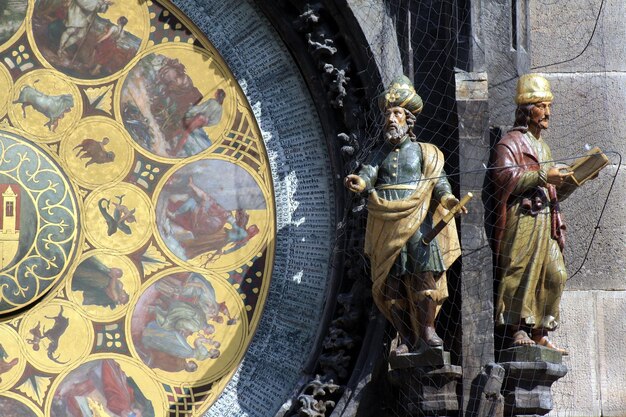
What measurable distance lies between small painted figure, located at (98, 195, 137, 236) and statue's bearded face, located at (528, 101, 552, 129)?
1786mm

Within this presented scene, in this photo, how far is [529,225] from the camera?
8.93m

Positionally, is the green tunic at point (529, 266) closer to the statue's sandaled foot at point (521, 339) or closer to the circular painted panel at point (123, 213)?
the statue's sandaled foot at point (521, 339)

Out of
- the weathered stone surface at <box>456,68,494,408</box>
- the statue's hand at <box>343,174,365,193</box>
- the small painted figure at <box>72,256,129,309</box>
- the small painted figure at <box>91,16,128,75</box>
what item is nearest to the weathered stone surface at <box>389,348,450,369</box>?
the weathered stone surface at <box>456,68,494,408</box>

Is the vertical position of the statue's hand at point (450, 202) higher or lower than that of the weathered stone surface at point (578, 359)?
higher

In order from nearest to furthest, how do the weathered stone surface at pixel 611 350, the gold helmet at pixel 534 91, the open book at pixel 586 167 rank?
the open book at pixel 586 167, the gold helmet at pixel 534 91, the weathered stone surface at pixel 611 350

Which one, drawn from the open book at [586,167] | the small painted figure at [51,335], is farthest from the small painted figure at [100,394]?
the open book at [586,167]

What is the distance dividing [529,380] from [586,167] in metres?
0.90

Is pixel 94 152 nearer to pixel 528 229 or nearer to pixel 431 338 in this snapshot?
pixel 431 338

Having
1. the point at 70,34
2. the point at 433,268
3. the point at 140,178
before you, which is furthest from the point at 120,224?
the point at 433,268

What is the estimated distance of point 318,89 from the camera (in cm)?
945

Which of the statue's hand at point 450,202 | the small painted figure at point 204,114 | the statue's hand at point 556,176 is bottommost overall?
the statue's hand at point 450,202

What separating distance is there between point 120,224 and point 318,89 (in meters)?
1.04

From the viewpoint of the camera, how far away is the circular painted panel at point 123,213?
9.29 metres

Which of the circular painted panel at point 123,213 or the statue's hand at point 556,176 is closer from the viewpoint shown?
the statue's hand at point 556,176
